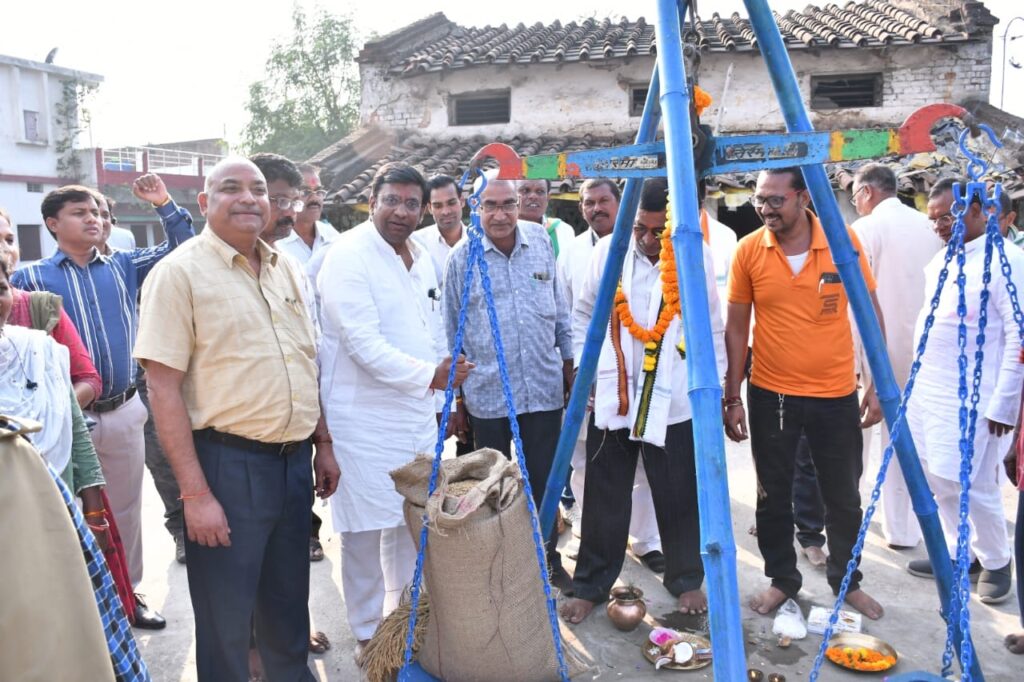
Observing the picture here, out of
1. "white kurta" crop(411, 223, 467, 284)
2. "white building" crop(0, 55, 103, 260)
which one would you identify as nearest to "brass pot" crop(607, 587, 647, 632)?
"white kurta" crop(411, 223, 467, 284)

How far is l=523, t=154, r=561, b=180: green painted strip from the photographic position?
2842mm

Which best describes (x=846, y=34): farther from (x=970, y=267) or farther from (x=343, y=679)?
(x=343, y=679)

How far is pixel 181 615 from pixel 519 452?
2.40 meters

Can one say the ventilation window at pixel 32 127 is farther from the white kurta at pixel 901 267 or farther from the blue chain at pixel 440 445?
the blue chain at pixel 440 445

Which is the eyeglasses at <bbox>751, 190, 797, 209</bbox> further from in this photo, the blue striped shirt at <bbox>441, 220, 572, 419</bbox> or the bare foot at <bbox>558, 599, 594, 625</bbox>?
the bare foot at <bbox>558, 599, 594, 625</bbox>

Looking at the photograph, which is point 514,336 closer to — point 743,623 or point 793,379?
point 793,379

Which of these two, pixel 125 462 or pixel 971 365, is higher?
pixel 971 365

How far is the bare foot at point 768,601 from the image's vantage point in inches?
150

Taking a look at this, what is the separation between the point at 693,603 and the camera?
12.6ft

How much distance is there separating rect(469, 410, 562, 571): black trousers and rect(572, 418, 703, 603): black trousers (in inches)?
8.7

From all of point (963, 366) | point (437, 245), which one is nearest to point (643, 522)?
point (437, 245)

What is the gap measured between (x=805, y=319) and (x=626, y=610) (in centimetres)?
165

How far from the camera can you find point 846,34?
1152 centimetres

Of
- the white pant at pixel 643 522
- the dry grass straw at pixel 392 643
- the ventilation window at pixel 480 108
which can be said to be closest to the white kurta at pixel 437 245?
the white pant at pixel 643 522
